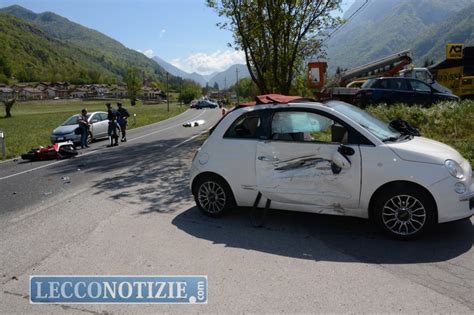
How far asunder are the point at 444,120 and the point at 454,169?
27.7 feet

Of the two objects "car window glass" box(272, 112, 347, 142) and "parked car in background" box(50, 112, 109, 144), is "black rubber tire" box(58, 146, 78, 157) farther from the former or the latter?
"car window glass" box(272, 112, 347, 142)

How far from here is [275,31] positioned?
14.6 metres

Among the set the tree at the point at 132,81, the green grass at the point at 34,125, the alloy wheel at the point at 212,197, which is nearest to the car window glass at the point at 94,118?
the green grass at the point at 34,125

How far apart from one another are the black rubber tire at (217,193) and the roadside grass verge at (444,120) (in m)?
7.24

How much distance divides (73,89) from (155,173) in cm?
17570

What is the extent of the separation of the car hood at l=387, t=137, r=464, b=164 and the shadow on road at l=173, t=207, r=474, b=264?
39.0 inches

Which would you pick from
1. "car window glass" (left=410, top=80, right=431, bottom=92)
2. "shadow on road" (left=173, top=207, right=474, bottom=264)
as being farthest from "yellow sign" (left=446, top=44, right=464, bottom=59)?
"shadow on road" (left=173, top=207, right=474, bottom=264)

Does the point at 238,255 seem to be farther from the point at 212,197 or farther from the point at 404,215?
the point at 404,215

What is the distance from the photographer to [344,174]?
4.98 metres

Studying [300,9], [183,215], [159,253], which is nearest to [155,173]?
[183,215]

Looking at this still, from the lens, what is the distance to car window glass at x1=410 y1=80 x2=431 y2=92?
15867 millimetres

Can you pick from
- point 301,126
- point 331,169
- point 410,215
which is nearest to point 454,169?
point 410,215

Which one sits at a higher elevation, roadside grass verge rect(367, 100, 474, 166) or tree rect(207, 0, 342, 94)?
tree rect(207, 0, 342, 94)

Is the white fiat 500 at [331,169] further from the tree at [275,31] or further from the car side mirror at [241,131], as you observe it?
the tree at [275,31]
